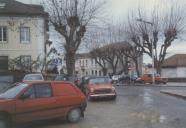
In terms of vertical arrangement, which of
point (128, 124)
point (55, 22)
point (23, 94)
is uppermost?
point (55, 22)

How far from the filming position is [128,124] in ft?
53.7

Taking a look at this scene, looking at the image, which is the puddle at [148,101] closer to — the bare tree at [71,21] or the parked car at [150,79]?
the bare tree at [71,21]

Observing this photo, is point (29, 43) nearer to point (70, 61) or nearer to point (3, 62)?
point (3, 62)

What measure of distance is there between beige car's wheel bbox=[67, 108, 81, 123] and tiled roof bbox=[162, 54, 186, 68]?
80.1m

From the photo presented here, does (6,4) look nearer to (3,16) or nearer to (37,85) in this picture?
(3,16)

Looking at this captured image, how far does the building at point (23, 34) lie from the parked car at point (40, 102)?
112 ft

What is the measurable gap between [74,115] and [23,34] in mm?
36264

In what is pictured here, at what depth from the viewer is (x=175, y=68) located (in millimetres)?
96688

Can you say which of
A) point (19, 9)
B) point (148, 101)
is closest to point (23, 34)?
point (19, 9)

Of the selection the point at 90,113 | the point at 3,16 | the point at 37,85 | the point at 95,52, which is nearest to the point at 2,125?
the point at 37,85

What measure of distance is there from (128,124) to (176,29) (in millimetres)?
54477

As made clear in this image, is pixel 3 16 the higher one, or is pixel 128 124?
pixel 3 16

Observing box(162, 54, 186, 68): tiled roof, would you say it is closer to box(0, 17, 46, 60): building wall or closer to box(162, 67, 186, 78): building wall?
box(162, 67, 186, 78): building wall

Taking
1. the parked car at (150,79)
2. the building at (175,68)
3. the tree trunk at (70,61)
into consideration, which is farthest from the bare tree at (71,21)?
the building at (175,68)
